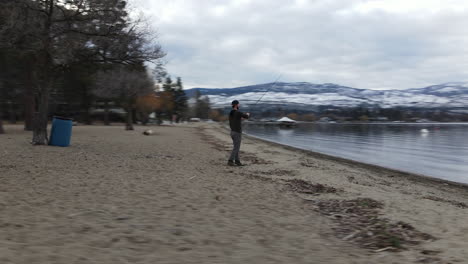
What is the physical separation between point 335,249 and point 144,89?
35.8 m

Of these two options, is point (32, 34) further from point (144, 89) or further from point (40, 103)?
point (144, 89)

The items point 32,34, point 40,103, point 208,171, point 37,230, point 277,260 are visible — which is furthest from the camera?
point 40,103

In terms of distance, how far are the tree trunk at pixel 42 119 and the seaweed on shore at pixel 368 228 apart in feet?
40.1

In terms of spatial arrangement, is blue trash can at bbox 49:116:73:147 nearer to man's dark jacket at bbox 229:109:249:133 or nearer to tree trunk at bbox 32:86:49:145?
tree trunk at bbox 32:86:49:145

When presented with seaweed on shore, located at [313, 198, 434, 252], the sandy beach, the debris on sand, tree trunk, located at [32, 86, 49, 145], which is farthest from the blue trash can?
seaweed on shore, located at [313, 198, 434, 252]

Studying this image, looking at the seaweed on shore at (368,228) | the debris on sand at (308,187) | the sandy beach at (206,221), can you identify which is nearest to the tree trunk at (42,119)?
the sandy beach at (206,221)

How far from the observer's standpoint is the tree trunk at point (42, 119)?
49.0 feet

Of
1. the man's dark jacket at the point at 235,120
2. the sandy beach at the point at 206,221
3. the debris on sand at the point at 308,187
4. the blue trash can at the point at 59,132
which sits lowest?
the debris on sand at the point at 308,187

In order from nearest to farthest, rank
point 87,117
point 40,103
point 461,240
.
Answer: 1. point 461,240
2. point 40,103
3. point 87,117

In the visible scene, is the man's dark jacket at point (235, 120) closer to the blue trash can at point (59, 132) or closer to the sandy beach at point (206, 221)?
the sandy beach at point (206, 221)

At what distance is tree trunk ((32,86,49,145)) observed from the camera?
588 inches

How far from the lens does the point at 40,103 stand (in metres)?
15.0

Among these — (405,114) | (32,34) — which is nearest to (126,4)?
(32,34)

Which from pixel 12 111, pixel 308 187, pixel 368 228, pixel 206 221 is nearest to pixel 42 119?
pixel 308 187
